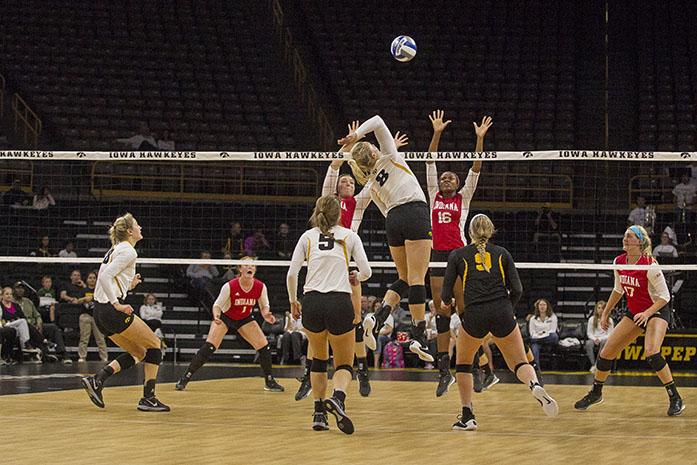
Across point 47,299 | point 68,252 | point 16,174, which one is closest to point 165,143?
point 16,174

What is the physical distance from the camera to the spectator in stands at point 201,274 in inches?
805

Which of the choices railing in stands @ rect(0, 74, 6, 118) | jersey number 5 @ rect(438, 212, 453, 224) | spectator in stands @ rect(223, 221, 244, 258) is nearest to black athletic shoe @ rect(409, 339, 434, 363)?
jersey number 5 @ rect(438, 212, 453, 224)

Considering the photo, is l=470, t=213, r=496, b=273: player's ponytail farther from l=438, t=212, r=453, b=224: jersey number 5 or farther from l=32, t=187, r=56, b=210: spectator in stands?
l=32, t=187, r=56, b=210: spectator in stands

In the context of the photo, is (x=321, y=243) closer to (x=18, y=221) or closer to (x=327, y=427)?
(x=327, y=427)

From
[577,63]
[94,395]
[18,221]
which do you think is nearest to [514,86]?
[577,63]

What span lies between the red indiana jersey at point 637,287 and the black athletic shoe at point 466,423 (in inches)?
106

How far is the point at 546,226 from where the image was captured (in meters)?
20.5

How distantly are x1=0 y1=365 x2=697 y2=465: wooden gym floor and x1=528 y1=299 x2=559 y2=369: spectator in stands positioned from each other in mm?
5045

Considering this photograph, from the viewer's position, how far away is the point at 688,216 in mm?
21516

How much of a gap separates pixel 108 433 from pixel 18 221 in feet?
44.3

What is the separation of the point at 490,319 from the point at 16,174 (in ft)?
52.7

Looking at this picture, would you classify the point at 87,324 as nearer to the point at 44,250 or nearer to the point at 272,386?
the point at 44,250

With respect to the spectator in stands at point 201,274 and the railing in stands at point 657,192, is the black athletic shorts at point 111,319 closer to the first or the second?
the spectator in stands at point 201,274

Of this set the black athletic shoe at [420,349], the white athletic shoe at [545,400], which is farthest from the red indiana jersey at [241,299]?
the white athletic shoe at [545,400]
